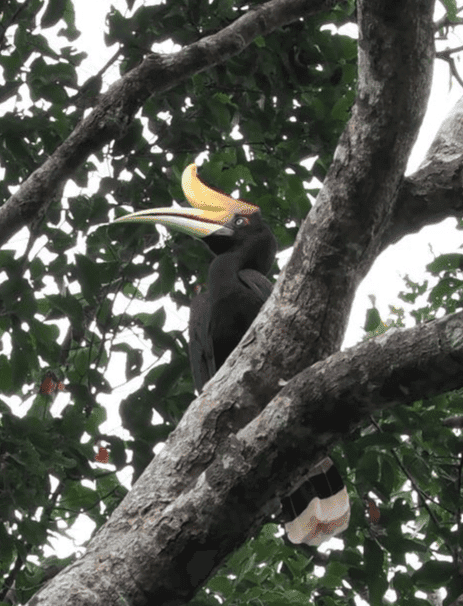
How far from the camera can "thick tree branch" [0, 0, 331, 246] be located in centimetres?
279

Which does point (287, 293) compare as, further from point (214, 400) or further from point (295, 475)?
point (295, 475)

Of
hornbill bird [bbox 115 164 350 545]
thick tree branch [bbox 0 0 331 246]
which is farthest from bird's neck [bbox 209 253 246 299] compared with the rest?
thick tree branch [bbox 0 0 331 246]

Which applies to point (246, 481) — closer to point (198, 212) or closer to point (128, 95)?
→ point (128, 95)

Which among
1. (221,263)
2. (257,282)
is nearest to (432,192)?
(257,282)

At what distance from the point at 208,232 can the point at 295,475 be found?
6.73ft

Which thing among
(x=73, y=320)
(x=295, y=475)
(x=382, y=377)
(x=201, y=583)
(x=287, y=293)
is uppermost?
(x=73, y=320)

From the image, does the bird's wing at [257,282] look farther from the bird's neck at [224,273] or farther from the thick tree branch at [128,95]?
the thick tree branch at [128,95]

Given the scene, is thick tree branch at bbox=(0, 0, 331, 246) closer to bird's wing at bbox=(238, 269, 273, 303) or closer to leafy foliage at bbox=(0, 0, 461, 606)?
leafy foliage at bbox=(0, 0, 461, 606)

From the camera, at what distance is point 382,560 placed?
2.69 meters

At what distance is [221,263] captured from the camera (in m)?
3.76

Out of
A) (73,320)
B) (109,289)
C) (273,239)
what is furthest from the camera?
(273,239)

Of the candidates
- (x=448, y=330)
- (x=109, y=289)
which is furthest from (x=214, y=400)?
(x=109, y=289)

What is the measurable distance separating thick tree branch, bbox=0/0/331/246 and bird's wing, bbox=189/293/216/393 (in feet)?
3.19

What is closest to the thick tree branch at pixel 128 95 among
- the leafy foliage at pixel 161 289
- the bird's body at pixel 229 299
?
the leafy foliage at pixel 161 289
